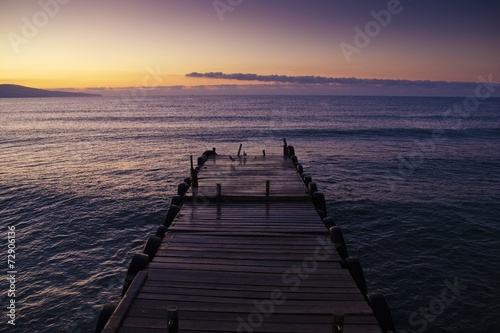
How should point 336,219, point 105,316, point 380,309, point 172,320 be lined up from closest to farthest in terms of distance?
point 172,320, point 105,316, point 380,309, point 336,219

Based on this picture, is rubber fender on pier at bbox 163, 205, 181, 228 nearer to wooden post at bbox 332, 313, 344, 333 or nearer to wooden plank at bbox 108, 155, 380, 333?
wooden plank at bbox 108, 155, 380, 333

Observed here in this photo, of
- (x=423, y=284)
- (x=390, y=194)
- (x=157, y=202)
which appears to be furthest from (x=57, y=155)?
(x=423, y=284)

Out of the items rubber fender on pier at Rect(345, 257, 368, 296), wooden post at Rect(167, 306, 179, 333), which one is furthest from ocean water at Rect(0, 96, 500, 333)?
Answer: wooden post at Rect(167, 306, 179, 333)

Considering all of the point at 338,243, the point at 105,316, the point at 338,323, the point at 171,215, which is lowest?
the point at 105,316

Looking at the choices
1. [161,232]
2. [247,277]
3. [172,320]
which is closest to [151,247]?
[161,232]

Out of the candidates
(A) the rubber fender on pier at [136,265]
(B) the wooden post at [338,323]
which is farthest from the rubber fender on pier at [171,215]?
(B) the wooden post at [338,323]

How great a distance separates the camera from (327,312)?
7.45m

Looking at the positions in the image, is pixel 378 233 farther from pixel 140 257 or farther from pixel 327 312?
pixel 140 257

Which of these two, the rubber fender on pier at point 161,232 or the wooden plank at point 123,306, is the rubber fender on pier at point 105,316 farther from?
the rubber fender on pier at point 161,232

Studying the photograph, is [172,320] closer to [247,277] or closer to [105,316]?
[105,316]

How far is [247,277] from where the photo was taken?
9117 millimetres

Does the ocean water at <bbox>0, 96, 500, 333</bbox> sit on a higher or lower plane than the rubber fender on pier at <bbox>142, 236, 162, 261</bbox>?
lower

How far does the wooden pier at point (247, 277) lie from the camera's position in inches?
281

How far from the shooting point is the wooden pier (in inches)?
281
